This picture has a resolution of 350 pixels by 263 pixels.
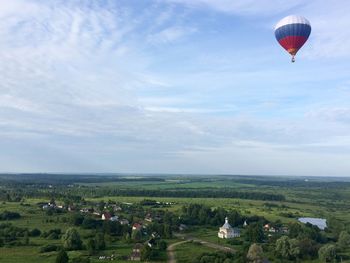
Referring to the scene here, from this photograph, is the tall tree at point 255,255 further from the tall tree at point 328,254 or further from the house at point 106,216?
the house at point 106,216

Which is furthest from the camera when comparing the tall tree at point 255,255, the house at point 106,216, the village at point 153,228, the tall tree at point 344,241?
the house at point 106,216

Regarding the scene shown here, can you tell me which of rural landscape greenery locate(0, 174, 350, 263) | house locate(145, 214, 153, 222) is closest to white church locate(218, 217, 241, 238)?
rural landscape greenery locate(0, 174, 350, 263)

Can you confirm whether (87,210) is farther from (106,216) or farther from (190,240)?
(190,240)

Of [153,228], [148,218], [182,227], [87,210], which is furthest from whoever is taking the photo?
[87,210]

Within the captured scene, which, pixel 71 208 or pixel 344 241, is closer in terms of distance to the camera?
pixel 344 241

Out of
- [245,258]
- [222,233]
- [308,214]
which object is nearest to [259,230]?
[222,233]

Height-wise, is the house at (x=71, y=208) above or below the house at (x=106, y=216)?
above

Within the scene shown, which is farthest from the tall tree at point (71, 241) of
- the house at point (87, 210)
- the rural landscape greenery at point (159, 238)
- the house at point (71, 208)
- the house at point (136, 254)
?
the house at point (71, 208)

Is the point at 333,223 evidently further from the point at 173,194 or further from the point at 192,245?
the point at 173,194

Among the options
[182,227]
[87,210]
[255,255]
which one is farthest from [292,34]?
[87,210]

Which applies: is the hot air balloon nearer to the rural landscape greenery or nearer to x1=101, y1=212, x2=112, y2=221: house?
the rural landscape greenery

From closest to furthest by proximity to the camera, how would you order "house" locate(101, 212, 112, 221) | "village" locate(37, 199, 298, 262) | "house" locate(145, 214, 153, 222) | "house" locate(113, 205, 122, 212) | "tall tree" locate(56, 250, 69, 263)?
"tall tree" locate(56, 250, 69, 263) → "village" locate(37, 199, 298, 262) → "house" locate(101, 212, 112, 221) → "house" locate(145, 214, 153, 222) → "house" locate(113, 205, 122, 212)
